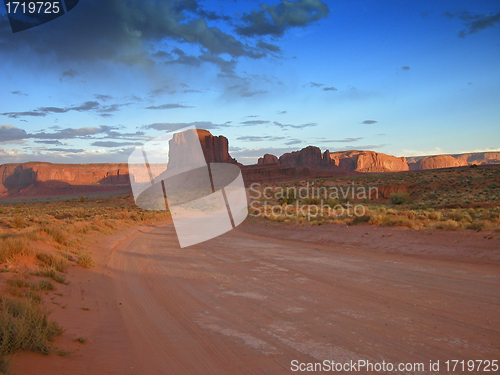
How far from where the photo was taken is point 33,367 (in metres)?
3.20

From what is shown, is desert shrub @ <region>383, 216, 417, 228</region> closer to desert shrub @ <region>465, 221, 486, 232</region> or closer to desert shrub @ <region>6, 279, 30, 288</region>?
desert shrub @ <region>465, 221, 486, 232</region>

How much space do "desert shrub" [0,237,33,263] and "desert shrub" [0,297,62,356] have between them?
3671 mm

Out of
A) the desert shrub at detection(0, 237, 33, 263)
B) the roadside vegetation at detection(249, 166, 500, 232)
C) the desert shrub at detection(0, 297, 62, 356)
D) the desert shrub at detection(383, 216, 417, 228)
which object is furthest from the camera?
the roadside vegetation at detection(249, 166, 500, 232)

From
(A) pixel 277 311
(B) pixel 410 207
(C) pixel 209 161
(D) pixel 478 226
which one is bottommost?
(A) pixel 277 311

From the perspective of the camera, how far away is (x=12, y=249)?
7512 mm

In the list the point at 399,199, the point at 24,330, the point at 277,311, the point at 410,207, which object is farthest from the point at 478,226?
the point at 399,199

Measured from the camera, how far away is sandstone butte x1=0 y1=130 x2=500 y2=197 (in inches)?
4113

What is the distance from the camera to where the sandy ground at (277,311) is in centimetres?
374

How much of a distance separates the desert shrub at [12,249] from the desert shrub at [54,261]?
0.99 feet

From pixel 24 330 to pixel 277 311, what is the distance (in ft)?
12.2

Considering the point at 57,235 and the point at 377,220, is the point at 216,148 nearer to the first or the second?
the point at 377,220

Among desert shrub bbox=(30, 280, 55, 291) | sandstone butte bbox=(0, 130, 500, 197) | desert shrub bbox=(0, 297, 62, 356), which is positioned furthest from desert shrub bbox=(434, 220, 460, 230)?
sandstone butte bbox=(0, 130, 500, 197)

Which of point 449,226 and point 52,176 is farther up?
point 52,176

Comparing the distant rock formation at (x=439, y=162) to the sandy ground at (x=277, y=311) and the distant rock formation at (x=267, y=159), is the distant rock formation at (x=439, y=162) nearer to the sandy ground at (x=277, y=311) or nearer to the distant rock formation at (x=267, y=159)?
the distant rock formation at (x=267, y=159)
